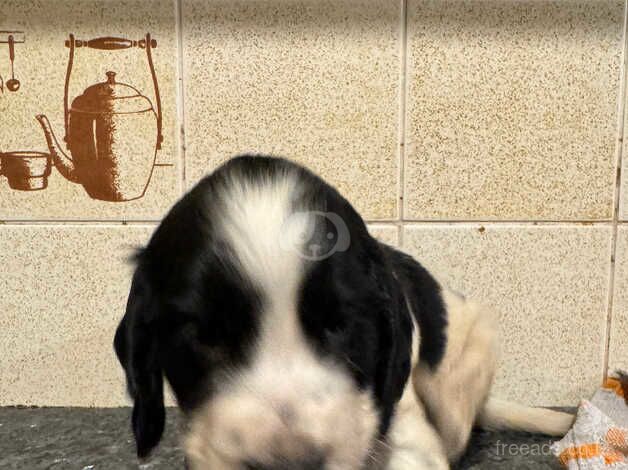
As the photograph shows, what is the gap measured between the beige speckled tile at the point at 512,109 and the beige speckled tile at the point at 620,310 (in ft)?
0.30

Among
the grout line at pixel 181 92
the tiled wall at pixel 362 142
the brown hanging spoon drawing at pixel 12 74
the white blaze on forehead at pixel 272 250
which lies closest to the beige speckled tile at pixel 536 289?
the tiled wall at pixel 362 142

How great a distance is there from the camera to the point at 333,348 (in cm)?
110

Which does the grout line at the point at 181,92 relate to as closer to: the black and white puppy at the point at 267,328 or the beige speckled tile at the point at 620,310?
the black and white puppy at the point at 267,328

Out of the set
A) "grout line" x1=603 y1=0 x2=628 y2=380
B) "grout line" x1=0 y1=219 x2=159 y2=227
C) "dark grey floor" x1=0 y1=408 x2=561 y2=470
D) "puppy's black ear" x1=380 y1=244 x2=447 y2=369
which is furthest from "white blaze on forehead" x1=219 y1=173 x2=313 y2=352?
"grout line" x1=603 y1=0 x2=628 y2=380

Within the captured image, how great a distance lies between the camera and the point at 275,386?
105 cm

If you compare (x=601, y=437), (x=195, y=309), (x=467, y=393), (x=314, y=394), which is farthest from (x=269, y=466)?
(x=601, y=437)

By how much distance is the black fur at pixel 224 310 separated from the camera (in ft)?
3.50

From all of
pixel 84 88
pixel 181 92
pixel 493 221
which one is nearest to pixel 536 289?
pixel 493 221

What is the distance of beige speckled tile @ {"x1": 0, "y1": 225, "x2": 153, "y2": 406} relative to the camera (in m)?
1.83

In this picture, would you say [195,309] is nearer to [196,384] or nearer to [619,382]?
[196,384]

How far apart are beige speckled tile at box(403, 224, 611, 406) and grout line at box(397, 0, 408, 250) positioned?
54 millimetres

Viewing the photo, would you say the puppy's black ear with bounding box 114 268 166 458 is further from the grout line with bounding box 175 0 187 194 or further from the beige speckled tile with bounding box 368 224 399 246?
the beige speckled tile with bounding box 368 224 399 246

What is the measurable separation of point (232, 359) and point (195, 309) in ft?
0.31

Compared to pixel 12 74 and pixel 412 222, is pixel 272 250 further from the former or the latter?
pixel 12 74
